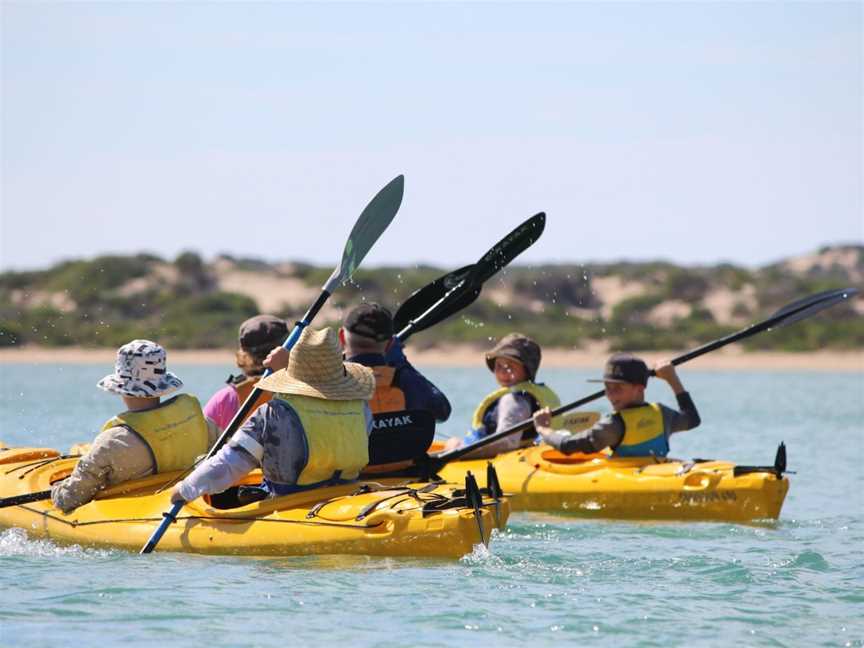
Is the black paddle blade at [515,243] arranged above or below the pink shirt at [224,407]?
above

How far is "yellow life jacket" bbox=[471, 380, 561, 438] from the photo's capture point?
426 inches

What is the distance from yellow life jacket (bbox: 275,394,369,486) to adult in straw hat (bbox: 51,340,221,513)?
31.3 inches

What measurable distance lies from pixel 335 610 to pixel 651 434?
403cm

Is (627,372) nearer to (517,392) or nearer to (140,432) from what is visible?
(517,392)

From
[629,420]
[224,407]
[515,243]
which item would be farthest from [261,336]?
[515,243]

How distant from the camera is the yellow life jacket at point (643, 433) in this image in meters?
10.0

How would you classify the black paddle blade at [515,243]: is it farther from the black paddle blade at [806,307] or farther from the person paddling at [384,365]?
the person paddling at [384,365]

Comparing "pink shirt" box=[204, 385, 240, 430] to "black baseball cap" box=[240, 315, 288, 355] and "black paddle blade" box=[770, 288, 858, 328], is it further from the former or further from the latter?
"black paddle blade" box=[770, 288, 858, 328]

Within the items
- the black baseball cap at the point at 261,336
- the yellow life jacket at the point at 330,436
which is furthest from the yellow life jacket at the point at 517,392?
the yellow life jacket at the point at 330,436

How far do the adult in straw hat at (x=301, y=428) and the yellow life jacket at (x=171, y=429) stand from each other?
0.55 meters

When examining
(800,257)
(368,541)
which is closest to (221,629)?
(368,541)

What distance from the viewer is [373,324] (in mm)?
8906

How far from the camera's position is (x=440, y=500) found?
7.66 metres

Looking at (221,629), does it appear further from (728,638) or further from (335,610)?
(728,638)
